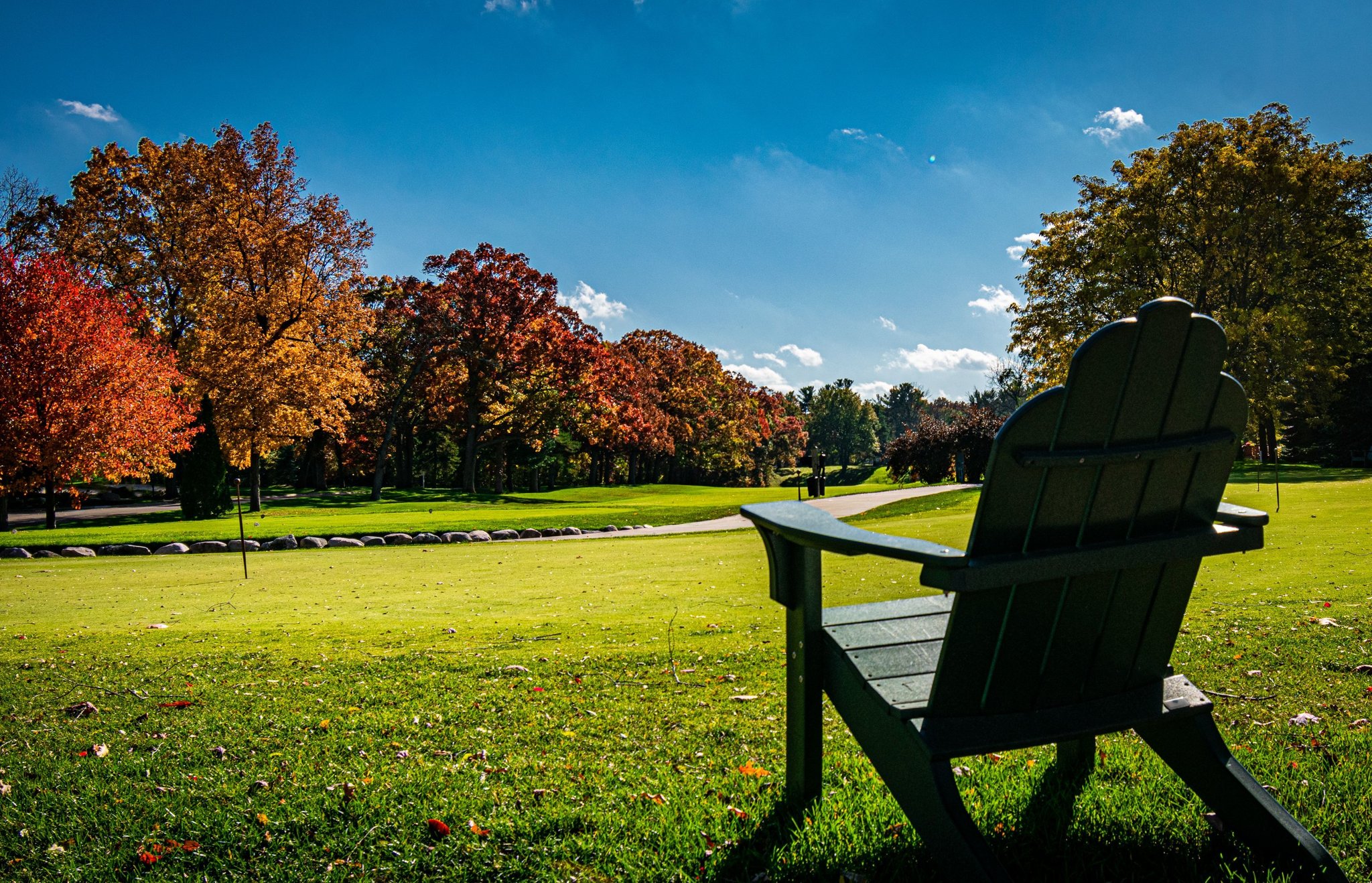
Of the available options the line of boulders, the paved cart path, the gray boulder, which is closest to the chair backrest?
the paved cart path

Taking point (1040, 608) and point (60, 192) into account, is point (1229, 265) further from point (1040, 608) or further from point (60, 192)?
point (60, 192)

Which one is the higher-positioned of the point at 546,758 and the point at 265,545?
the point at 546,758

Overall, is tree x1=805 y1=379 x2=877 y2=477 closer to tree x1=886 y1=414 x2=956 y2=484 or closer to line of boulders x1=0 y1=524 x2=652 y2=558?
tree x1=886 y1=414 x2=956 y2=484

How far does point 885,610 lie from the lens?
2.50 m

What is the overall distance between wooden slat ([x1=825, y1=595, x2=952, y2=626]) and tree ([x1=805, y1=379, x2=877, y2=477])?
8163cm

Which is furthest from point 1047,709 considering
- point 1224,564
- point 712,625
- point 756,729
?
point 1224,564

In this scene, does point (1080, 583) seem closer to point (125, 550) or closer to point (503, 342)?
point (125, 550)

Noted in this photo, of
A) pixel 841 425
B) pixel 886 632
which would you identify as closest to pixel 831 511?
pixel 886 632

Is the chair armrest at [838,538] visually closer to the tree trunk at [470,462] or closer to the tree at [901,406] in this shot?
the tree trunk at [470,462]

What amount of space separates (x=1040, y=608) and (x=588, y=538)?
1639 cm

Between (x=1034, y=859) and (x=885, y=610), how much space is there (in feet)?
2.61

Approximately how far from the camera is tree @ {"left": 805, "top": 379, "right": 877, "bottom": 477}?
84625mm

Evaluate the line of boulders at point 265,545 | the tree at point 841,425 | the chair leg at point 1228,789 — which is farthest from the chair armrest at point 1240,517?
the tree at point 841,425

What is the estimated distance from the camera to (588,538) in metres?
17.8
